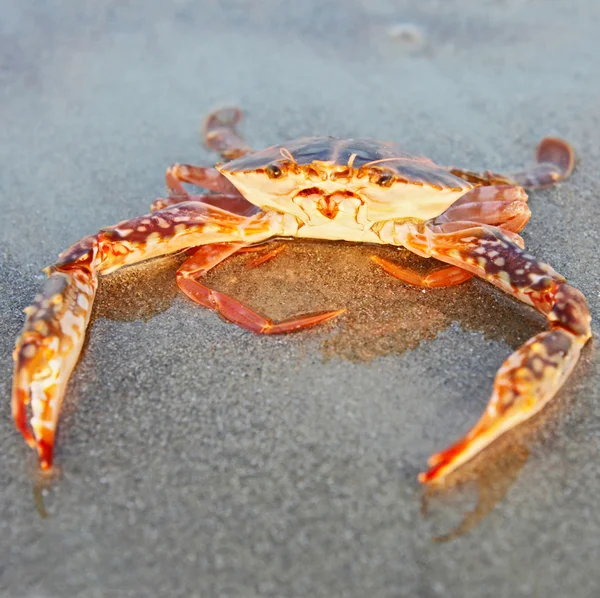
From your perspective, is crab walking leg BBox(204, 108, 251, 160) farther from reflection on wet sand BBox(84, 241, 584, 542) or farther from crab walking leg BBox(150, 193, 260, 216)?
reflection on wet sand BBox(84, 241, 584, 542)

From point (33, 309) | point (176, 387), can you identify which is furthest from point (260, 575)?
point (33, 309)

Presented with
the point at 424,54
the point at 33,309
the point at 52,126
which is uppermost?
the point at 424,54

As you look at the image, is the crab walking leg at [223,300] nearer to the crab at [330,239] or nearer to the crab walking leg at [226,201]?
the crab at [330,239]

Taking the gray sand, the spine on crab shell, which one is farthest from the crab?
the gray sand

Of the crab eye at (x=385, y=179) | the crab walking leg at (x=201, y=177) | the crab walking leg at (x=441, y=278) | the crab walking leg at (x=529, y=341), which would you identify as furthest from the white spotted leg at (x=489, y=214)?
the crab walking leg at (x=201, y=177)

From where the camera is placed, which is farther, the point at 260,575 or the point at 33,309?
the point at 33,309

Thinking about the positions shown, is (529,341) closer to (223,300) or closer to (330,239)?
(330,239)

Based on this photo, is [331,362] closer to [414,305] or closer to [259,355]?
[259,355]

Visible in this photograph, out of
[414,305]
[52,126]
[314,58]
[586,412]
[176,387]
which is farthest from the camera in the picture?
[314,58]
